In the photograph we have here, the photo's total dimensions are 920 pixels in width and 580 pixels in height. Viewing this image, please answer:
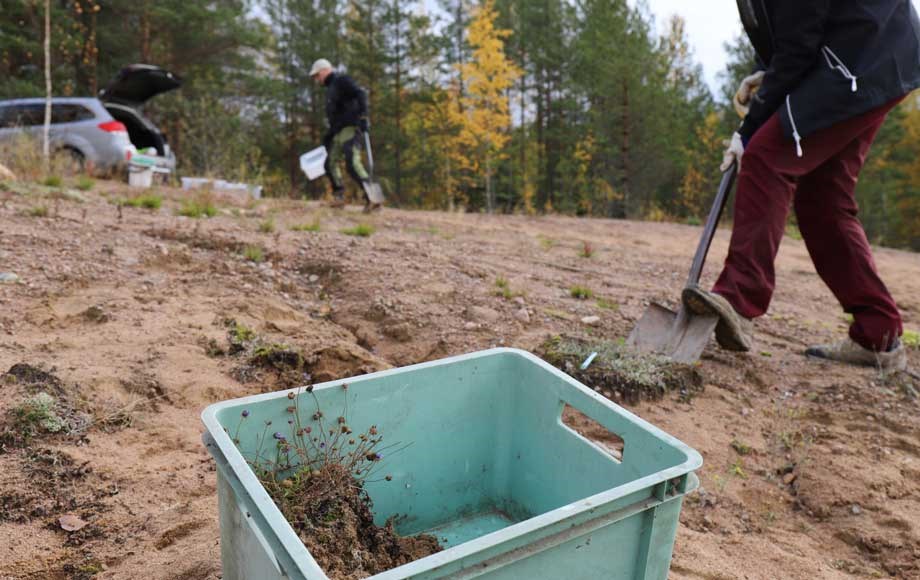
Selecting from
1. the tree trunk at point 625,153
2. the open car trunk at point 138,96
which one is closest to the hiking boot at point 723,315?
the open car trunk at point 138,96

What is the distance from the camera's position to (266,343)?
2.89m

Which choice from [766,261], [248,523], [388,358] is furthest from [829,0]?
[248,523]

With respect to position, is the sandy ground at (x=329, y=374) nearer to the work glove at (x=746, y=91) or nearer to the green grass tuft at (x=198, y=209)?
the green grass tuft at (x=198, y=209)

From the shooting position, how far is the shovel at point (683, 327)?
2.95m

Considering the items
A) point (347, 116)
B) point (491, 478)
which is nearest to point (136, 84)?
point (347, 116)

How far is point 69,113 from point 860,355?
10344 millimetres

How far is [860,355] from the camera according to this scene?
331cm

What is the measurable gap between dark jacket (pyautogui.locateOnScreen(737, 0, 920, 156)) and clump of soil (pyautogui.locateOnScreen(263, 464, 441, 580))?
2.23 meters

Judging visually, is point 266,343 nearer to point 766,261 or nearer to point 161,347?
point 161,347

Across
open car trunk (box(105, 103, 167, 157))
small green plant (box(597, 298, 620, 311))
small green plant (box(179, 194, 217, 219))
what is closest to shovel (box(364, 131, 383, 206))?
small green plant (box(179, 194, 217, 219))

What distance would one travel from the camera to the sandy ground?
1.85m

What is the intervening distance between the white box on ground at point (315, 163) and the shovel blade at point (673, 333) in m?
6.06

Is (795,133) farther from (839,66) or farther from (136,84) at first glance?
(136,84)

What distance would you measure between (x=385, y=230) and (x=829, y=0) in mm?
4396
